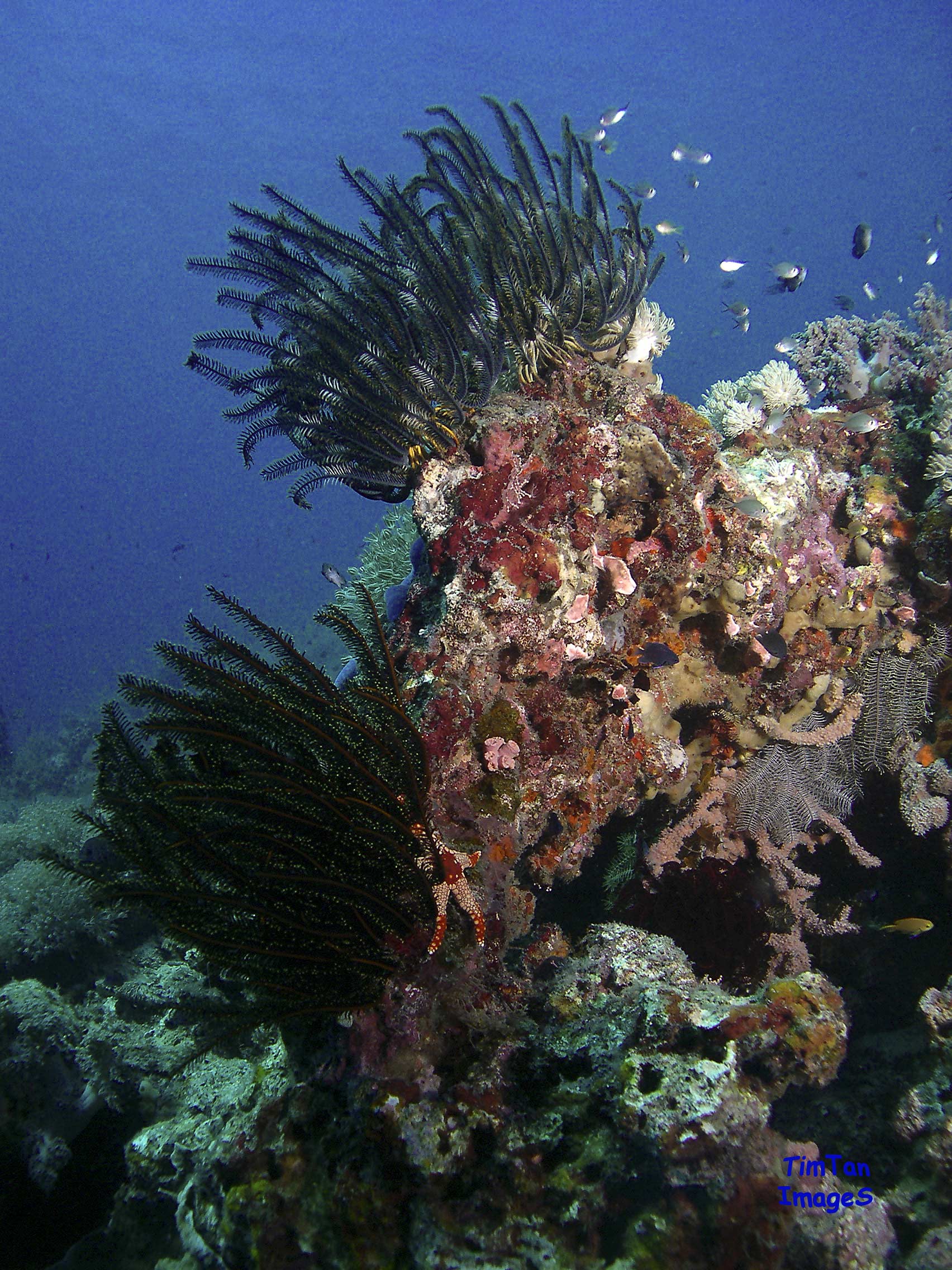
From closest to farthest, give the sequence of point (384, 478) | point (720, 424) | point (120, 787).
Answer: point (120, 787) < point (384, 478) < point (720, 424)

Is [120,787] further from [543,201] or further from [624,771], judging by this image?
[543,201]

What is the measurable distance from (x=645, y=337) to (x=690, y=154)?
439 inches

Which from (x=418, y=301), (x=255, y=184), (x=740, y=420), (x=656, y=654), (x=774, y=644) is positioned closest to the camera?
(x=418, y=301)

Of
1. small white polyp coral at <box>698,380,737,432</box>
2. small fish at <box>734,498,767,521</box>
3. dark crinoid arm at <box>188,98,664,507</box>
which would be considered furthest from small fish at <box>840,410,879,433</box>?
dark crinoid arm at <box>188,98,664,507</box>

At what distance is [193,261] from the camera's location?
4.88 m

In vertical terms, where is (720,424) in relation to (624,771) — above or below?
above

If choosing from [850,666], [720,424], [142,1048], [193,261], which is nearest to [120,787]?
[142,1048]

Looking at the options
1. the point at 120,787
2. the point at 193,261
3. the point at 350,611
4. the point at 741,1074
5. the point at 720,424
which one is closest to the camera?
the point at 741,1074

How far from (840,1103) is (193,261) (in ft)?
25.6

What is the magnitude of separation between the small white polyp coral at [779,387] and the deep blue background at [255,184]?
104 ft

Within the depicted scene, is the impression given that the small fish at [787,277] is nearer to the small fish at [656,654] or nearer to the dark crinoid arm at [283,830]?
the small fish at [656,654]

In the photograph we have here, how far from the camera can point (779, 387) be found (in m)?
6.05

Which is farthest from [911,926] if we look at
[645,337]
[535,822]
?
[645,337]

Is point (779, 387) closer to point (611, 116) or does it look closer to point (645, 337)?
point (645, 337)
